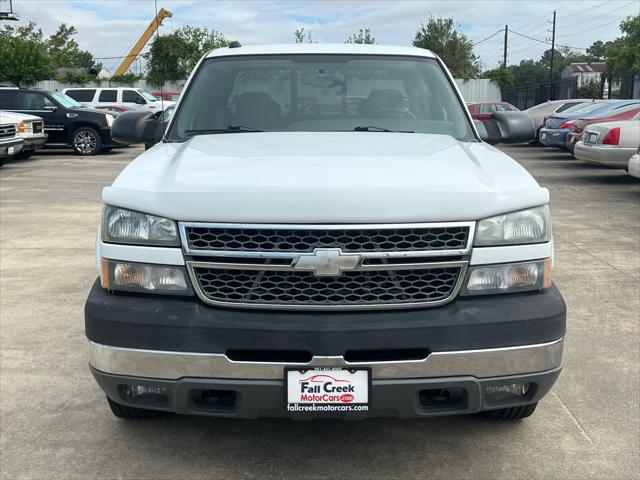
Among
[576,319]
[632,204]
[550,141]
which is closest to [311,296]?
[576,319]

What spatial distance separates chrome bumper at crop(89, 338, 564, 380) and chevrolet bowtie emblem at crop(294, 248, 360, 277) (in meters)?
0.31

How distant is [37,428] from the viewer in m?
3.50

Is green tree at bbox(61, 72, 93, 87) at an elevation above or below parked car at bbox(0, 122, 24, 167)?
above

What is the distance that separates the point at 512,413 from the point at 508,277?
3.06 feet

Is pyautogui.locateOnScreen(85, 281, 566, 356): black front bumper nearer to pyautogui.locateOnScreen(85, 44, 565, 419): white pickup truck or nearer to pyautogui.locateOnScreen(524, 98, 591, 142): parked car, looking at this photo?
pyautogui.locateOnScreen(85, 44, 565, 419): white pickup truck

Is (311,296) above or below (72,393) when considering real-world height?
above

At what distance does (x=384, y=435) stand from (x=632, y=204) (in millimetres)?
8498

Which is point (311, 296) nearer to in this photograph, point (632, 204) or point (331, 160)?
point (331, 160)

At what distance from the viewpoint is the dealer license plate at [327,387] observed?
267 centimetres

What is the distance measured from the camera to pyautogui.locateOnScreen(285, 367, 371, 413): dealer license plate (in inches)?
105

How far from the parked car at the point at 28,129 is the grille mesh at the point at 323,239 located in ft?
44.1

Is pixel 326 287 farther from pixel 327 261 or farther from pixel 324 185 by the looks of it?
pixel 324 185

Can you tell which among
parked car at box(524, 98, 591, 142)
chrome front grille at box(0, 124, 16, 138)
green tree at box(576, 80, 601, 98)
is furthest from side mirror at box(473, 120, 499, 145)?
green tree at box(576, 80, 601, 98)

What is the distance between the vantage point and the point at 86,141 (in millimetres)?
18812
